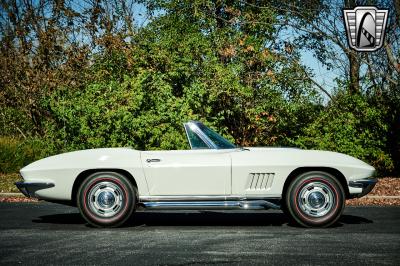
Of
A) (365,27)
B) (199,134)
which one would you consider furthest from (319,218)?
(365,27)

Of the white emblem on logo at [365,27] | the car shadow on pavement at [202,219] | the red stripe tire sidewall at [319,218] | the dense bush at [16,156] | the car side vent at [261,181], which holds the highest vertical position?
the white emblem on logo at [365,27]

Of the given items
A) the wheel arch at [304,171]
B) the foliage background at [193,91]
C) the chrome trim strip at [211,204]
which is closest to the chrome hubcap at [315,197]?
the wheel arch at [304,171]

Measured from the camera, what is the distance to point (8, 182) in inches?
613

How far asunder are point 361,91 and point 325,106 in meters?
1.19

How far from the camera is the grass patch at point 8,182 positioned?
13930 mm

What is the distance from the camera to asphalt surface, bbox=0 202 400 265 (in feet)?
19.4

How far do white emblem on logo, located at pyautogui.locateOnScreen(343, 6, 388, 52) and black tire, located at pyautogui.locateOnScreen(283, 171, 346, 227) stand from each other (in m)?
11.3

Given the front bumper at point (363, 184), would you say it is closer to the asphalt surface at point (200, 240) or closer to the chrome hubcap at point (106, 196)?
the asphalt surface at point (200, 240)

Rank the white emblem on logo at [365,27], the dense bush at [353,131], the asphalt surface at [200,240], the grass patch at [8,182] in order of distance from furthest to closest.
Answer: the white emblem on logo at [365,27] < the dense bush at [353,131] < the grass patch at [8,182] < the asphalt surface at [200,240]

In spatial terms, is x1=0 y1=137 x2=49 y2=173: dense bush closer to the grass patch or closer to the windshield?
the grass patch

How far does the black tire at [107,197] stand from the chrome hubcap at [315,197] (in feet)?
7.08

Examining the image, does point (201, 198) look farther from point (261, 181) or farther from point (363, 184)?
point (363, 184)

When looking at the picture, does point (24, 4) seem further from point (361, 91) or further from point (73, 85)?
point (361, 91)

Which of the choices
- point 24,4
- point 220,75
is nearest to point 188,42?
point 220,75
